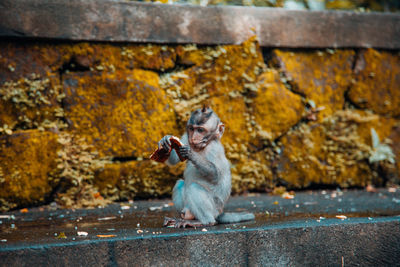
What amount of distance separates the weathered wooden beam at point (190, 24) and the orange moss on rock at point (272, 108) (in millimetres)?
514

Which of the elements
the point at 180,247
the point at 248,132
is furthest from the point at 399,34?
the point at 180,247

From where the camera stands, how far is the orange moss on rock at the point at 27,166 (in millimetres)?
4594

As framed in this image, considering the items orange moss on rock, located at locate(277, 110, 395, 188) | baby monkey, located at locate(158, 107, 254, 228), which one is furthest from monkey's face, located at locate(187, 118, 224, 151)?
orange moss on rock, located at locate(277, 110, 395, 188)

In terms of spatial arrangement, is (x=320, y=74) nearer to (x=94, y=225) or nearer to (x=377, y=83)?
(x=377, y=83)

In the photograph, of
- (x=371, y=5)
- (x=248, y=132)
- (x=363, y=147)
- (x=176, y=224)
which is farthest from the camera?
(x=371, y=5)

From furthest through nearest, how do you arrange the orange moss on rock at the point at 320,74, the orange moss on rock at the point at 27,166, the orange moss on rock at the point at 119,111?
the orange moss on rock at the point at 320,74
the orange moss on rock at the point at 119,111
the orange moss on rock at the point at 27,166

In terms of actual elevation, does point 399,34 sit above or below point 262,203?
above

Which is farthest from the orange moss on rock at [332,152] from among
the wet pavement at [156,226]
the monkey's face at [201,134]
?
the monkey's face at [201,134]

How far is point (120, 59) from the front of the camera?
5145 mm

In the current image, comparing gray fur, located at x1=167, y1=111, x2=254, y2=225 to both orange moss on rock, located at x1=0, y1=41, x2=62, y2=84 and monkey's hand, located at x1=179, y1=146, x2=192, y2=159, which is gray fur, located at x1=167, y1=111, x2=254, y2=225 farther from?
orange moss on rock, located at x1=0, y1=41, x2=62, y2=84

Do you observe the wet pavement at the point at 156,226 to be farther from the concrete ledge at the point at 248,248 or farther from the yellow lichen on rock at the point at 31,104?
the yellow lichen on rock at the point at 31,104

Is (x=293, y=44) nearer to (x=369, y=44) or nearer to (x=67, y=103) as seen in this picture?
(x=369, y=44)

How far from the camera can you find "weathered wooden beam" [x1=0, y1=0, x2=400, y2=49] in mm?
4750

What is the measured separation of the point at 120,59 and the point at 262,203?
234 cm
